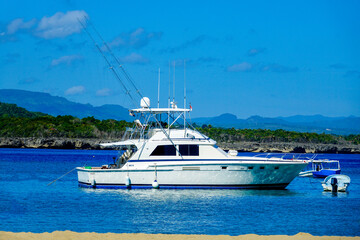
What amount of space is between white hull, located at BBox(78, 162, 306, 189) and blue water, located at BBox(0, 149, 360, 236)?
559mm

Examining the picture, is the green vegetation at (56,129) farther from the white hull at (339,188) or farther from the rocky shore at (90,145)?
the white hull at (339,188)

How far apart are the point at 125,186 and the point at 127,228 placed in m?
10.4

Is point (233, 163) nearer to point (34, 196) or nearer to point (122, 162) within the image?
point (122, 162)

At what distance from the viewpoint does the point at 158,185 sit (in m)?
29.3

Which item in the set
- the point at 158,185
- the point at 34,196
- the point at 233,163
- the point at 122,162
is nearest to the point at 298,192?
the point at 233,163

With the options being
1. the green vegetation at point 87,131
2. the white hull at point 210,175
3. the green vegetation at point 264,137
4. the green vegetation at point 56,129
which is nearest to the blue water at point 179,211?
the white hull at point 210,175

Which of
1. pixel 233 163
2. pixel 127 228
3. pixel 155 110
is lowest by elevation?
pixel 127 228

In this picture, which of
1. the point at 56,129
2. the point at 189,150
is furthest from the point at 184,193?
the point at 56,129

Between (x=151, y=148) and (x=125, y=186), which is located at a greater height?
(x=151, y=148)

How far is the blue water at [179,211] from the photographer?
19938mm

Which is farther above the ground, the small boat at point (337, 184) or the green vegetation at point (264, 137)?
the green vegetation at point (264, 137)

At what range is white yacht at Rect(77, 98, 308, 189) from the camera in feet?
95.4

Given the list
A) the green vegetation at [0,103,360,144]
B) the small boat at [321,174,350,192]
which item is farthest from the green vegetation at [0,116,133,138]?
the small boat at [321,174,350,192]

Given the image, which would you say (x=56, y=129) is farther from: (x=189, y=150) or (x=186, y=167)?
(x=186, y=167)
